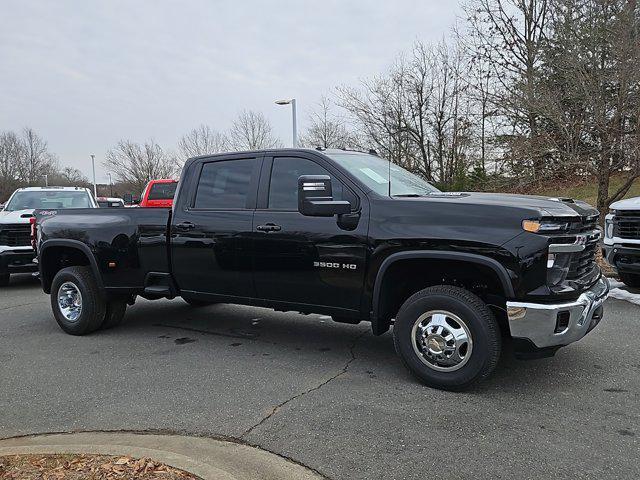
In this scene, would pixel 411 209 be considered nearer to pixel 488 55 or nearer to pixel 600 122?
pixel 600 122

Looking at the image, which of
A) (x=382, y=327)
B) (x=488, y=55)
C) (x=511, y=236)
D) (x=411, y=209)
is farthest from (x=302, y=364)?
(x=488, y=55)

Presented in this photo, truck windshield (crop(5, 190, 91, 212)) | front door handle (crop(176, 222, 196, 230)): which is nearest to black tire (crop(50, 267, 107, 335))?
front door handle (crop(176, 222, 196, 230))

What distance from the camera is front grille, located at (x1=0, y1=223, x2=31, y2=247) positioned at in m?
9.38

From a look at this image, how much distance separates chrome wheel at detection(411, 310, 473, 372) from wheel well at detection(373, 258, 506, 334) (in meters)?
0.37

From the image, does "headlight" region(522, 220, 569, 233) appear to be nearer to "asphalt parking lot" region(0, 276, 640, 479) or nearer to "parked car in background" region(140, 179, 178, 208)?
"asphalt parking lot" region(0, 276, 640, 479)

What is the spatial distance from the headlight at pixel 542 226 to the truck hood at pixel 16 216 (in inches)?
351

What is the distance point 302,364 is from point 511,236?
2.22 meters

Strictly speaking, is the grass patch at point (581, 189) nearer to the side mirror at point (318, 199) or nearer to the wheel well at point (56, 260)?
the side mirror at point (318, 199)

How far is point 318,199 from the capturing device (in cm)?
425

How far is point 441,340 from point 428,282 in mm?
604

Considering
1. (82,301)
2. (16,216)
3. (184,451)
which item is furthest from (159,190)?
(184,451)

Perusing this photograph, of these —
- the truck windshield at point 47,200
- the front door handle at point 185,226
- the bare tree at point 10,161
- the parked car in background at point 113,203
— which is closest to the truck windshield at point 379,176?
the front door handle at point 185,226

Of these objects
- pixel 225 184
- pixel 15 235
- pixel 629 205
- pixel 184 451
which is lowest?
pixel 184 451

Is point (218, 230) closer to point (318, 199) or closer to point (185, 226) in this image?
point (185, 226)
